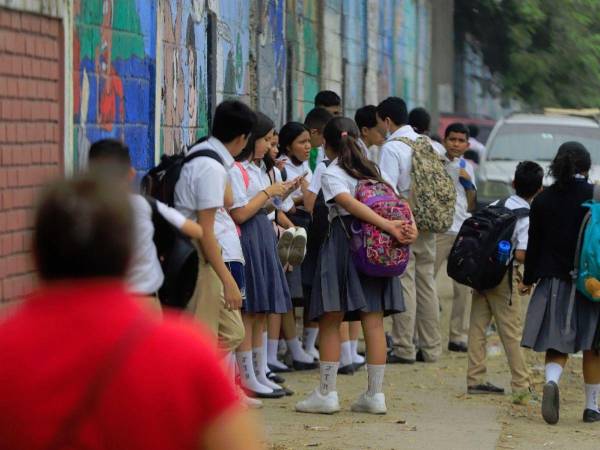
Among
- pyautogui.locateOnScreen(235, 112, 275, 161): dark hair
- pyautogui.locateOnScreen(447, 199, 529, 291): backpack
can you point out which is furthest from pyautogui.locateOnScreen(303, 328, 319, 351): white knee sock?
pyautogui.locateOnScreen(235, 112, 275, 161): dark hair

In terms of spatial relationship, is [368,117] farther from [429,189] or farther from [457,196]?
[457,196]

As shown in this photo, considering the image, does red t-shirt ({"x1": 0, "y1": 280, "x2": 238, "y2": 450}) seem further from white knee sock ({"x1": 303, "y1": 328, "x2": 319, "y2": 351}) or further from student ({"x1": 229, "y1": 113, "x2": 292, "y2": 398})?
white knee sock ({"x1": 303, "y1": 328, "x2": 319, "y2": 351})

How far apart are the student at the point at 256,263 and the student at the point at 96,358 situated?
5520mm

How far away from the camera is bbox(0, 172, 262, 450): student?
2.69 m

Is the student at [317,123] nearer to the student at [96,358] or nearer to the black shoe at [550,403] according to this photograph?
the black shoe at [550,403]

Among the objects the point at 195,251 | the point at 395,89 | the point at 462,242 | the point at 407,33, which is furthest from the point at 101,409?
the point at 407,33

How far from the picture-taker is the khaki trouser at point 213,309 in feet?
22.8

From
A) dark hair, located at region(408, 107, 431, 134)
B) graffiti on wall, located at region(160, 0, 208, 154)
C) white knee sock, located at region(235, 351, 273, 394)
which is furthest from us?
dark hair, located at region(408, 107, 431, 134)

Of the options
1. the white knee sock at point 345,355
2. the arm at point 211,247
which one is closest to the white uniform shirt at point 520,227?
the white knee sock at point 345,355

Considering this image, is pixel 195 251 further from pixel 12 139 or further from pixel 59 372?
pixel 59 372

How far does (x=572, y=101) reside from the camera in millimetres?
30656

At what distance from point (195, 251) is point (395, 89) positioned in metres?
21.0

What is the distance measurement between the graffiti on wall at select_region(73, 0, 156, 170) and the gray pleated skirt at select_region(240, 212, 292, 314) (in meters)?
0.95

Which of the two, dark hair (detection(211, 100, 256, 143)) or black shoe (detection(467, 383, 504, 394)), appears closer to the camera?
dark hair (detection(211, 100, 256, 143))
